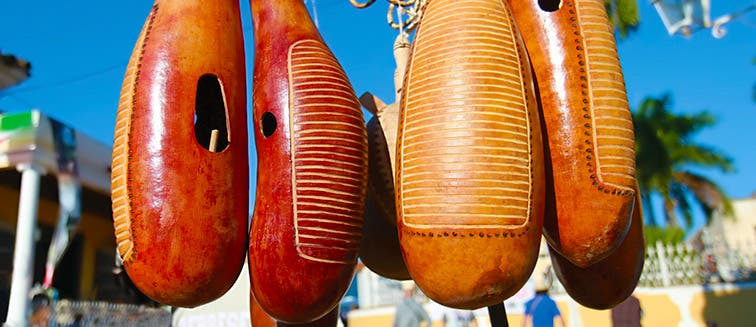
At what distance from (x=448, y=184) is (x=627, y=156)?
0.48m

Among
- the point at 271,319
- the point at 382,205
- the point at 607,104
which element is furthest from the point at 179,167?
the point at 607,104

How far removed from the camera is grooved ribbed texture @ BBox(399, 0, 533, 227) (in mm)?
1397

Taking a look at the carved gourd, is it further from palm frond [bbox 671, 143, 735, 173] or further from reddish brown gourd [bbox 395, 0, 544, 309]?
palm frond [bbox 671, 143, 735, 173]

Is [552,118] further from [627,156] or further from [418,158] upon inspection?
[418,158]

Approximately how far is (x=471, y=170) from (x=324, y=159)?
0.42 meters

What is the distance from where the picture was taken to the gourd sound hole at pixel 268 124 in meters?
1.74

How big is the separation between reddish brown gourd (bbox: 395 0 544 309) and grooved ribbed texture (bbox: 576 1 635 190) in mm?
155

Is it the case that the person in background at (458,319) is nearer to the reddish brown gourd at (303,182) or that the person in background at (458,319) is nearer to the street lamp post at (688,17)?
the street lamp post at (688,17)

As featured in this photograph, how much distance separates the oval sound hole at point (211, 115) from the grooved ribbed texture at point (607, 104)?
1.05 metres

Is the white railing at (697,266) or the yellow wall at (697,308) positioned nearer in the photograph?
the yellow wall at (697,308)

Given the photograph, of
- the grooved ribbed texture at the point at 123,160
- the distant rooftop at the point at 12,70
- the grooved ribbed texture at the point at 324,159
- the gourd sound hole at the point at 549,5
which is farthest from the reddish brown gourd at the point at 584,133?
the distant rooftop at the point at 12,70

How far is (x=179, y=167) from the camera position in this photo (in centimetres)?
157

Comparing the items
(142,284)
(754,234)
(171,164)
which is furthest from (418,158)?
(754,234)

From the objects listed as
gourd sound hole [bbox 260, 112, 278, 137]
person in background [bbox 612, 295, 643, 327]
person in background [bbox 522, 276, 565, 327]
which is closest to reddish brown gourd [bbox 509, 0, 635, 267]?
gourd sound hole [bbox 260, 112, 278, 137]
